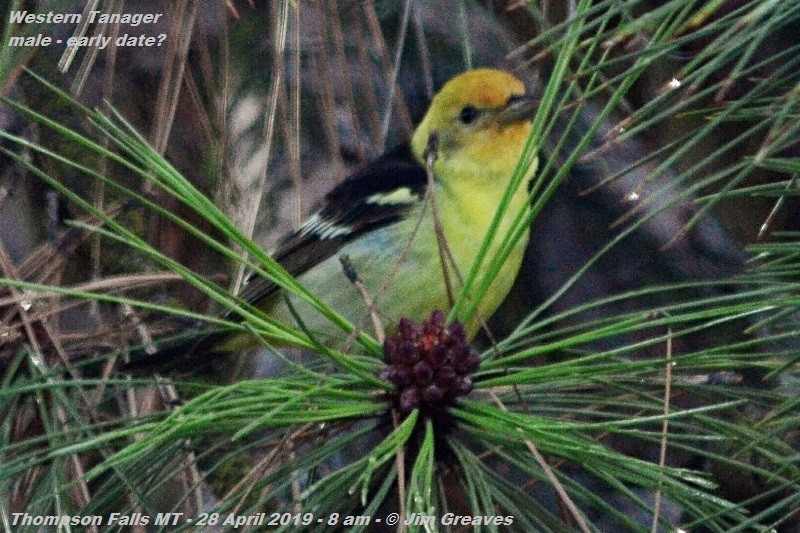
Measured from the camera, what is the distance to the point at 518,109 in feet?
6.63

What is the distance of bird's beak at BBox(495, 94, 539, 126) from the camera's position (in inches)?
78.9

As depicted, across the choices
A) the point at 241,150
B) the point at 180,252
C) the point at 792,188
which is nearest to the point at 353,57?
the point at 241,150

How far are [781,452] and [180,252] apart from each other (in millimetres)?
1314

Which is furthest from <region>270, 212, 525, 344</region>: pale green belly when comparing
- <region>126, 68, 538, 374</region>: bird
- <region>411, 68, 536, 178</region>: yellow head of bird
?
<region>411, 68, 536, 178</region>: yellow head of bird

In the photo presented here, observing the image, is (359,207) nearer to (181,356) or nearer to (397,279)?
(397,279)

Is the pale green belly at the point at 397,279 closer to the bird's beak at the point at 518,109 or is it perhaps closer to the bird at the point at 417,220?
the bird at the point at 417,220

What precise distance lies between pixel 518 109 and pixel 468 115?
0.34ft

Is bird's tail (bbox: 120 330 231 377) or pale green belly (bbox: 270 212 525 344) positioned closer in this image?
bird's tail (bbox: 120 330 231 377)

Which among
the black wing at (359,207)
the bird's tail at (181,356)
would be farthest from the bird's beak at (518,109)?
the bird's tail at (181,356)

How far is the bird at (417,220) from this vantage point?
1.93m

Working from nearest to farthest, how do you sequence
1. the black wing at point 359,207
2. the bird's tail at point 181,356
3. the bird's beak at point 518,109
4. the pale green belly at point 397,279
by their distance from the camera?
the bird's tail at point 181,356, the pale green belly at point 397,279, the bird's beak at point 518,109, the black wing at point 359,207

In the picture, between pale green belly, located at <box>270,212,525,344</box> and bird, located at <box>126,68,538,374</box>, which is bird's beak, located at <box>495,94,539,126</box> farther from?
pale green belly, located at <box>270,212,525,344</box>

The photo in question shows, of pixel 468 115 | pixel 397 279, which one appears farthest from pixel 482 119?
pixel 397 279

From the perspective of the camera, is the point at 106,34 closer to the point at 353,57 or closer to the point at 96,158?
the point at 96,158
